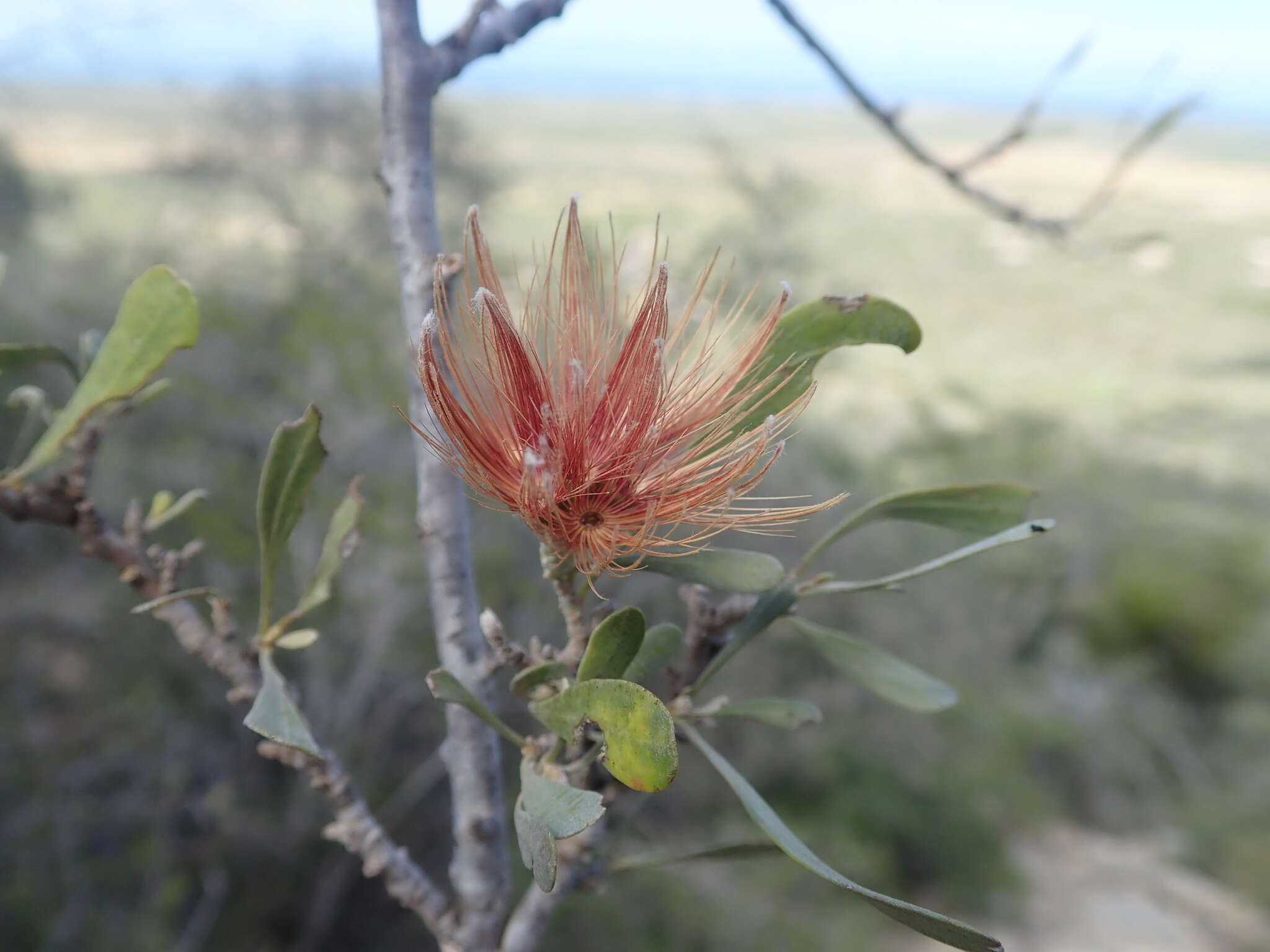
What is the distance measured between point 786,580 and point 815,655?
3.24 meters

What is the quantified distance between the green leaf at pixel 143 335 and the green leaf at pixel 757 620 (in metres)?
0.25

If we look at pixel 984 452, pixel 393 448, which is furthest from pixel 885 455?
pixel 393 448

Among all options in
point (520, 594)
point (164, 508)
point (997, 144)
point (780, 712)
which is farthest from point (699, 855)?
point (520, 594)

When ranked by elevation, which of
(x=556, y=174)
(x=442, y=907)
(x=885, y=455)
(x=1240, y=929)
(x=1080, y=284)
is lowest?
(x=1080, y=284)

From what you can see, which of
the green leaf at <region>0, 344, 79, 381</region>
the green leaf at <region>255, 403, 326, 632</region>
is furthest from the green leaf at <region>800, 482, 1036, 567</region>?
the green leaf at <region>0, 344, 79, 381</region>

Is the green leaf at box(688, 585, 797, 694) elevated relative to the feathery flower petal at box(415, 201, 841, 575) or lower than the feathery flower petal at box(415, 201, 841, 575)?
lower

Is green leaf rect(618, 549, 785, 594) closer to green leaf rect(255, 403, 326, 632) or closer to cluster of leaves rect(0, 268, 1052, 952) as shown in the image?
cluster of leaves rect(0, 268, 1052, 952)

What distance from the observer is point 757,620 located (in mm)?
397

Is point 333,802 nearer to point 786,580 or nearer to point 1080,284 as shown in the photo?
point 786,580

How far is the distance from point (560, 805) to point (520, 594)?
235 centimetres

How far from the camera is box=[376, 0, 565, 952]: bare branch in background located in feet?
1.36

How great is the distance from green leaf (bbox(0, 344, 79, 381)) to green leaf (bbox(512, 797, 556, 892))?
0.29m

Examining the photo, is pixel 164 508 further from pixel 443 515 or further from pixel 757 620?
pixel 757 620

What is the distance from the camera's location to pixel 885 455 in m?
5.80
